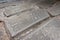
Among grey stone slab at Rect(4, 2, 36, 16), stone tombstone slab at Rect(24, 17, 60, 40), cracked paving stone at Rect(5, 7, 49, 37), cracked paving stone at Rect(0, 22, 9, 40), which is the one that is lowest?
cracked paving stone at Rect(0, 22, 9, 40)

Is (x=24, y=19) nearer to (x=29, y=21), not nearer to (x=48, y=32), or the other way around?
(x=29, y=21)

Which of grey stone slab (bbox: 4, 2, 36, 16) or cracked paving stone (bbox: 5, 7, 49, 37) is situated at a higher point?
grey stone slab (bbox: 4, 2, 36, 16)

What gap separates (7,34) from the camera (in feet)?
4.37

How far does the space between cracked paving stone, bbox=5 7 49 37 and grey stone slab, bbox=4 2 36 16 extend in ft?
0.34

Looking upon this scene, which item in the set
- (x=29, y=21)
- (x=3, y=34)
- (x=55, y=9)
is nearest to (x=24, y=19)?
(x=29, y=21)

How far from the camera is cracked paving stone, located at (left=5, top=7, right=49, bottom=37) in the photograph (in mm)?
1328

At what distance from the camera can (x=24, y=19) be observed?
4.95 feet

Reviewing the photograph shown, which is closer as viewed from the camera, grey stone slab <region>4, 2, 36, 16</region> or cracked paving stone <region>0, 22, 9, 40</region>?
cracked paving stone <region>0, 22, 9, 40</region>

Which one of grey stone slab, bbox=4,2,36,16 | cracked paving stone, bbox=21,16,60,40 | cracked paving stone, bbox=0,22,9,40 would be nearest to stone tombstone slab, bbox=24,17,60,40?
cracked paving stone, bbox=21,16,60,40

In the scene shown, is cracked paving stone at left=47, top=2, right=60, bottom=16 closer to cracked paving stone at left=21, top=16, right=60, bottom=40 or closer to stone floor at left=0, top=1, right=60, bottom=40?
stone floor at left=0, top=1, right=60, bottom=40

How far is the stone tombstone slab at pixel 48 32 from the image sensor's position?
47.5 inches

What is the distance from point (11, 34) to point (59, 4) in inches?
45.6

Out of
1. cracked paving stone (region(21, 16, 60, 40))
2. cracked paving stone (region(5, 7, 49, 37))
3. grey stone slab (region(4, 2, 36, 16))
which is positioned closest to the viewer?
cracked paving stone (region(21, 16, 60, 40))

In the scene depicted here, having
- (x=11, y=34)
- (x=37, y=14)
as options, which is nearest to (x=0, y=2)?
(x=37, y=14)
